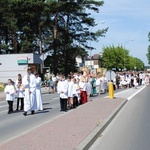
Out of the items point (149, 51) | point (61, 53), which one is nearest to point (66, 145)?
point (61, 53)

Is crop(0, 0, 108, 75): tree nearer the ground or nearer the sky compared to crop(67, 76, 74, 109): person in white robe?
nearer the sky

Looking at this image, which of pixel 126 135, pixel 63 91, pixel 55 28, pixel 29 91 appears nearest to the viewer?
pixel 126 135

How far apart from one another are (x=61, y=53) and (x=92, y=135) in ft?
165

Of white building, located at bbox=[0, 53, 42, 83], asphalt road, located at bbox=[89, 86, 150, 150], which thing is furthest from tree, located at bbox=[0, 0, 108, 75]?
asphalt road, located at bbox=[89, 86, 150, 150]

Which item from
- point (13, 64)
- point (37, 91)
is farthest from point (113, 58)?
point (37, 91)

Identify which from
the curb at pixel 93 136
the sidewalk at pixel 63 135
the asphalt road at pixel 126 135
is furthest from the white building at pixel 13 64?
the curb at pixel 93 136

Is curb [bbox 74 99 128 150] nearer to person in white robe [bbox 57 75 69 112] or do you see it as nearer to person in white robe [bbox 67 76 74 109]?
person in white robe [bbox 57 75 69 112]

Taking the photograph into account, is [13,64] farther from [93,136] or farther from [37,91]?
[93,136]

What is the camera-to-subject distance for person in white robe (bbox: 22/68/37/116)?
15523 millimetres

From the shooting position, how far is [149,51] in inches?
5098

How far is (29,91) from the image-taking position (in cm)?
1565

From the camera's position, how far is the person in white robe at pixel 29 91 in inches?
611

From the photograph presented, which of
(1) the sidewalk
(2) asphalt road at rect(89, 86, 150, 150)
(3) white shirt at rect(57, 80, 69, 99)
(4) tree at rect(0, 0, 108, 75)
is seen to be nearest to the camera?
(1) the sidewalk

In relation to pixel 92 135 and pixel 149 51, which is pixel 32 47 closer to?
pixel 92 135
